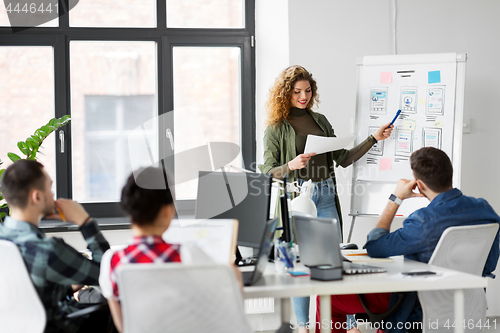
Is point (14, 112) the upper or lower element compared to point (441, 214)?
upper

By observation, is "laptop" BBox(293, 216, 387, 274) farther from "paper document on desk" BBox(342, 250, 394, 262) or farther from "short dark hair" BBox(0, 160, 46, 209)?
"short dark hair" BBox(0, 160, 46, 209)

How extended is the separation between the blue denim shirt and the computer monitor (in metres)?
0.51

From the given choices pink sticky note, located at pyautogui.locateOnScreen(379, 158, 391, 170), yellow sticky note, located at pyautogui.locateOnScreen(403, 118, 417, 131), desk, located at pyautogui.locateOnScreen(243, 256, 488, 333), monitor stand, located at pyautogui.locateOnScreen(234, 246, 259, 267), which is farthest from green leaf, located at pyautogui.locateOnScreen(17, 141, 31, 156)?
yellow sticky note, located at pyautogui.locateOnScreen(403, 118, 417, 131)

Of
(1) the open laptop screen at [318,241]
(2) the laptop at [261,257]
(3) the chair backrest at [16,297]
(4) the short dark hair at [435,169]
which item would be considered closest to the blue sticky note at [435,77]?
(4) the short dark hair at [435,169]

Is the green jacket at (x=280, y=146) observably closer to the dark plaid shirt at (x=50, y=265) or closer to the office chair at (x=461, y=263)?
the office chair at (x=461, y=263)

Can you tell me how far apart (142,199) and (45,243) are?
42 centimetres

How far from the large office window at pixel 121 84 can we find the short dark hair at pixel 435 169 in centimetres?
182

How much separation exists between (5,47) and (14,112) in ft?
1.61

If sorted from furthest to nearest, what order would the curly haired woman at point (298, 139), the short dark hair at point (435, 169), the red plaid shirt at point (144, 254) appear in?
the curly haired woman at point (298, 139) < the short dark hair at point (435, 169) < the red plaid shirt at point (144, 254)

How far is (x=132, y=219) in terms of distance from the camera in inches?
55.2

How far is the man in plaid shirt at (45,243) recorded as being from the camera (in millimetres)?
1548

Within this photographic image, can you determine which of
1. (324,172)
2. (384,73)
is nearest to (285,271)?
(324,172)

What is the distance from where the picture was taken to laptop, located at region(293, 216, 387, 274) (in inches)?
65.1

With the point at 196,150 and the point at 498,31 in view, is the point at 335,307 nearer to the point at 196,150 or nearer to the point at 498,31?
the point at 196,150
